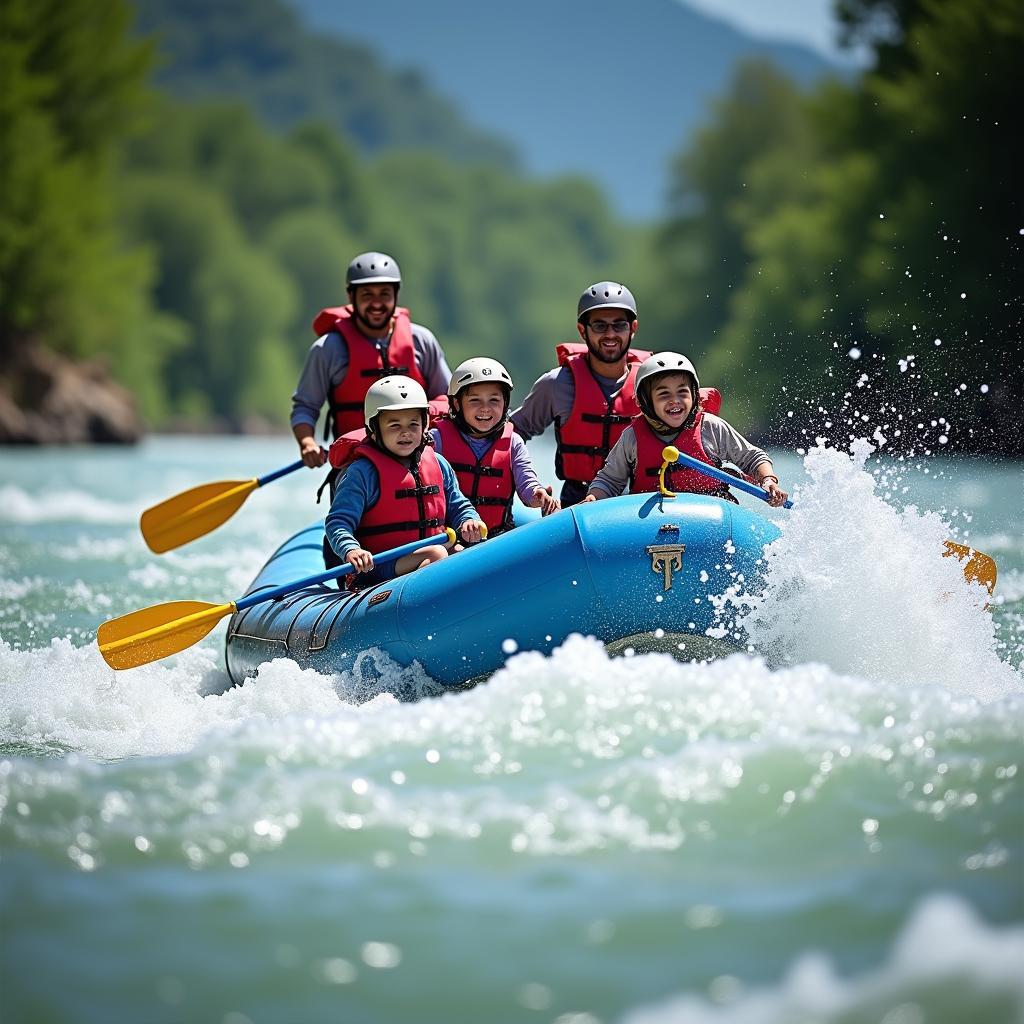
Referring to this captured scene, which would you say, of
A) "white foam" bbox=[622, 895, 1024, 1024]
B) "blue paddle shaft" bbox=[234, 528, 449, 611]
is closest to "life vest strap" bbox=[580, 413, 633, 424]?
"blue paddle shaft" bbox=[234, 528, 449, 611]

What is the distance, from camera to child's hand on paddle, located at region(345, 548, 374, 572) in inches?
197

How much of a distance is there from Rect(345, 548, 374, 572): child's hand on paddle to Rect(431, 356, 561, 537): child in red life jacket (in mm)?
760

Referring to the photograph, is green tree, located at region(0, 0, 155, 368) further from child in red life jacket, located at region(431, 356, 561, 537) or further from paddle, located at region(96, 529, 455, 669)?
child in red life jacket, located at region(431, 356, 561, 537)

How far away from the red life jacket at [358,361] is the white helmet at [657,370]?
1558 millimetres

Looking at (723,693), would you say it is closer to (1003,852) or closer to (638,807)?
(638,807)

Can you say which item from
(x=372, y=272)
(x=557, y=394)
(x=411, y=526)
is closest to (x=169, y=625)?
(x=411, y=526)

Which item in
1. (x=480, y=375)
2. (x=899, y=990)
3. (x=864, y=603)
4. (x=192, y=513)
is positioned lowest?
(x=899, y=990)

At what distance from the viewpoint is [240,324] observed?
134 ft

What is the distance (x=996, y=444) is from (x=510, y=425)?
1543cm

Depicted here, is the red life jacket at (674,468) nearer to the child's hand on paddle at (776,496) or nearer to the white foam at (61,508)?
the child's hand on paddle at (776,496)

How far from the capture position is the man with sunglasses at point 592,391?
19.2ft

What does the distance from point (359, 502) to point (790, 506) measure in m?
1.57

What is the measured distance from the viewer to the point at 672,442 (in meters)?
5.31

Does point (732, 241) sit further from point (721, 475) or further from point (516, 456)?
point (721, 475)
